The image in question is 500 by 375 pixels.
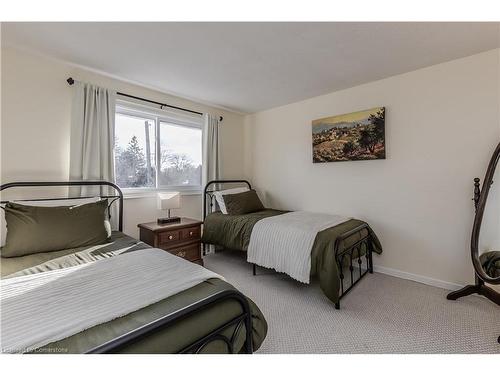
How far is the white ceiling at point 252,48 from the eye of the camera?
1.84 m

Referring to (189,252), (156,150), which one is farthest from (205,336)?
(156,150)

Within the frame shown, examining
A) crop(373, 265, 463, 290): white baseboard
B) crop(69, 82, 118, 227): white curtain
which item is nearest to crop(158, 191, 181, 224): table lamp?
crop(69, 82, 118, 227): white curtain

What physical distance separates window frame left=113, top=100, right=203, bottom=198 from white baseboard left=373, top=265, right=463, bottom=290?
2812 millimetres

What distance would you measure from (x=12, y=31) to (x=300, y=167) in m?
3.48

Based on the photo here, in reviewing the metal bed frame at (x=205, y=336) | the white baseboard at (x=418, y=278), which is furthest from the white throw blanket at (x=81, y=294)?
the white baseboard at (x=418, y=278)

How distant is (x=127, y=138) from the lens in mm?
2938

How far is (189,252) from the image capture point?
2.87 meters

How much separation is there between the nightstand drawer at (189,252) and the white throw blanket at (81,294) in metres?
1.24

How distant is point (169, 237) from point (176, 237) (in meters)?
0.09

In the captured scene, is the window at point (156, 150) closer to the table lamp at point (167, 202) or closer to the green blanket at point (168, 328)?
the table lamp at point (167, 202)
